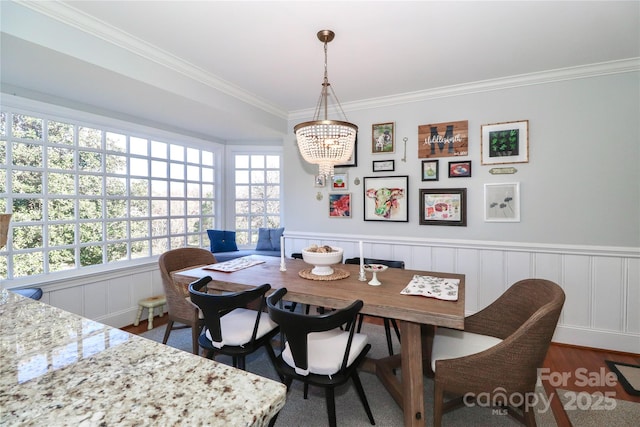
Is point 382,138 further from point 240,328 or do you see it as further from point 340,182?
point 240,328

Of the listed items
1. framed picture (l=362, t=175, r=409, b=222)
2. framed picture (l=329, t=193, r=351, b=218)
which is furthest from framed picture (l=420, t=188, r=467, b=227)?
framed picture (l=329, t=193, r=351, b=218)

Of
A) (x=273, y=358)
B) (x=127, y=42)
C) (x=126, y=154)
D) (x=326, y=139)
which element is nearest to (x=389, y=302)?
(x=273, y=358)

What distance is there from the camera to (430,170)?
321 cm

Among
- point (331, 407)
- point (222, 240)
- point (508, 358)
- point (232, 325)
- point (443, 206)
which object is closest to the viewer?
point (508, 358)

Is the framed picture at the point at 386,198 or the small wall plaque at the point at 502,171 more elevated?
the small wall plaque at the point at 502,171

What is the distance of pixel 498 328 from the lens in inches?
75.0

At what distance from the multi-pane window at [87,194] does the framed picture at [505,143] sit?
143 inches

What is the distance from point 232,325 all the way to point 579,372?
8.80 ft

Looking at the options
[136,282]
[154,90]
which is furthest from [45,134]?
[136,282]

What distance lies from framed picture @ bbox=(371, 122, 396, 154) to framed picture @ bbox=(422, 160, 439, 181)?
1.32 feet

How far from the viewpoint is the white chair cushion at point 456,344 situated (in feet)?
5.48

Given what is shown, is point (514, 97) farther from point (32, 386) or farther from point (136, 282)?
point (136, 282)

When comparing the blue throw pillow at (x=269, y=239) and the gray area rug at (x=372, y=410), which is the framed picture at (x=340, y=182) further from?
→ the gray area rug at (x=372, y=410)

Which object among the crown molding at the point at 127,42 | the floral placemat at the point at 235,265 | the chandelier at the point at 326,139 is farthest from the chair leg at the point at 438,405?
the crown molding at the point at 127,42
